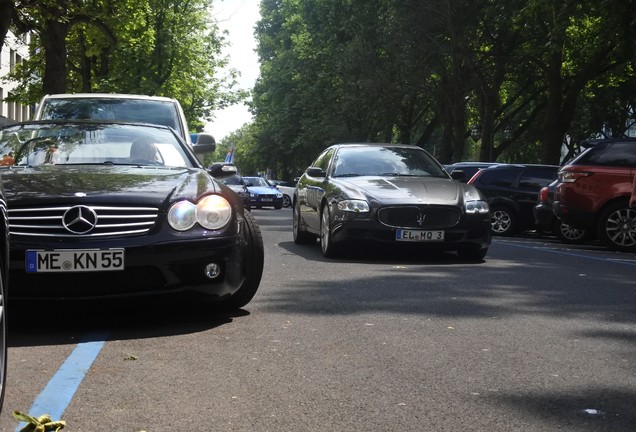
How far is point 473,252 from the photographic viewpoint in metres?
13.2

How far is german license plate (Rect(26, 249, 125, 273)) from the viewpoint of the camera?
6.53m

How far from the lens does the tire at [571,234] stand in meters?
19.1

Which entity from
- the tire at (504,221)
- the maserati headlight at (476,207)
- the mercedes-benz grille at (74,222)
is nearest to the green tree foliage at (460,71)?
the tire at (504,221)

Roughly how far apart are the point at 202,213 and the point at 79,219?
81cm

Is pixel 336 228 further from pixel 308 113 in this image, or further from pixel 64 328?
pixel 308 113

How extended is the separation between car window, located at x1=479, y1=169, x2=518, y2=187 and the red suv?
18.5 ft

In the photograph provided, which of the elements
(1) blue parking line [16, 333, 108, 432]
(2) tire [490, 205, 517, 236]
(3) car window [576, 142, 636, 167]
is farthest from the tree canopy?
(1) blue parking line [16, 333, 108, 432]

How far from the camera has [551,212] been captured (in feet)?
63.0

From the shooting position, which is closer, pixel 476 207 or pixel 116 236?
pixel 116 236

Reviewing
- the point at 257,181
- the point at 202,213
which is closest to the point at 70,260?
the point at 202,213

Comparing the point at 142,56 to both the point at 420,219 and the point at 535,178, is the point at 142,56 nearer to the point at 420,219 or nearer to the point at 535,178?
the point at 535,178

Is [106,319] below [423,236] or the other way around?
below

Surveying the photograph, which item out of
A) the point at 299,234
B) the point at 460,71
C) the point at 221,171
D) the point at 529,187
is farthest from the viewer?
the point at 460,71

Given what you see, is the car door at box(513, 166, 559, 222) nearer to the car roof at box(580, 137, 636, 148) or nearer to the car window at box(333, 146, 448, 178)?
the car roof at box(580, 137, 636, 148)
